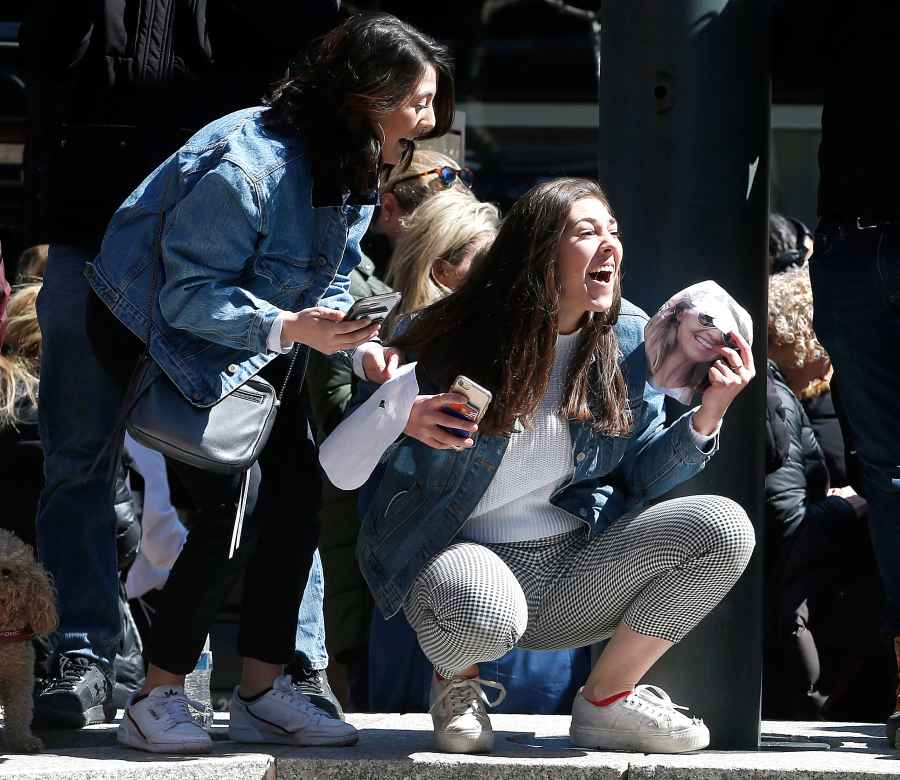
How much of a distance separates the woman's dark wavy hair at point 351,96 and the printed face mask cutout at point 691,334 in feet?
2.39

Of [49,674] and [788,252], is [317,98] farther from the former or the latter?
[788,252]

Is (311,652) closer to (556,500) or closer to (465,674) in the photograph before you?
(465,674)

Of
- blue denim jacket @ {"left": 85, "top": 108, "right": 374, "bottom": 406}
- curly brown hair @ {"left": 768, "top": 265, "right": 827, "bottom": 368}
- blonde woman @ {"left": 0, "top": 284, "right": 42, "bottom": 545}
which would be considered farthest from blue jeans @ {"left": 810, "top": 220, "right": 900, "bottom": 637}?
blonde woman @ {"left": 0, "top": 284, "right": 42, "bottom": 545}

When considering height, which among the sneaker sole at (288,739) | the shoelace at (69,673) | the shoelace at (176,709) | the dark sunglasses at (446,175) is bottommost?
the sneaker sole at (288,739)

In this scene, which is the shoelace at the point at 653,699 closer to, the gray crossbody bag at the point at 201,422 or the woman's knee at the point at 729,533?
the woman's knee at the point at 729,533

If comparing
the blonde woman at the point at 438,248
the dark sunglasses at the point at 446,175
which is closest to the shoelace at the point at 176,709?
the blonde woman at the point at 438,248

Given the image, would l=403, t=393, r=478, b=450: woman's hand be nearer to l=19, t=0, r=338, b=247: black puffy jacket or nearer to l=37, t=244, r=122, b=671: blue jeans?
l=37, t=244, r=122, b=671: blue jeans

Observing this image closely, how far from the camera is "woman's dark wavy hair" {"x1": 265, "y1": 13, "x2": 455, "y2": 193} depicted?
3373 millimetres

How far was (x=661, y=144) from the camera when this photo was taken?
11.9 feet

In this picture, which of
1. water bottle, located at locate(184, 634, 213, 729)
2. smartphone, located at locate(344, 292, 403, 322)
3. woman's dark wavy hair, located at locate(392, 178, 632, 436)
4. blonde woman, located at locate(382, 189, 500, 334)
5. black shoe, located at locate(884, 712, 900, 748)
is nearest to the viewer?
smartphone, located at locate(344, 292, 403, 322)

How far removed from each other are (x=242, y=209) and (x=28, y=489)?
1.93 m

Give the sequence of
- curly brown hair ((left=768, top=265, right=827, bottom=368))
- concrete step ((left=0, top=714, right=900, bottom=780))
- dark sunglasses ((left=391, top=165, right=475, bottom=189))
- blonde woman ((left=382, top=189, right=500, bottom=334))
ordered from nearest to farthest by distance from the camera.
Result: concrete step ((left=0, top=714, right=900, bottom=780)) < blonde woman ((left=382, top=189, right=500, bottom=334)) < dark sunglasses ((left=391, top=165, right=475, bottom=189)) < curly brown hair ((left=768, top=265, right=827, bottom=368))

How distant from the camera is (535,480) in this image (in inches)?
141

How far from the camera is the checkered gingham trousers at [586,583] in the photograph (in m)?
3.35
